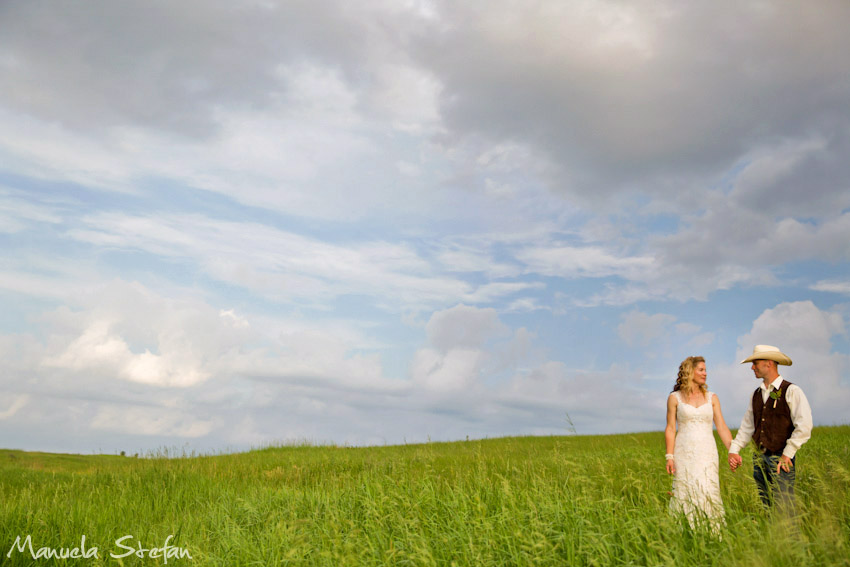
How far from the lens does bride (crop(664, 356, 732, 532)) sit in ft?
29.2

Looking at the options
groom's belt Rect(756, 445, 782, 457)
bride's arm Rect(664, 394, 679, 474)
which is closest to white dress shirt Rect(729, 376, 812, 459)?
groom's belt Rect(756, 445, 782, 457)

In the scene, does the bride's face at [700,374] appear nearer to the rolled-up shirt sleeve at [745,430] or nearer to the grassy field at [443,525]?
the rolled-up shirt sleeve at [745,430]

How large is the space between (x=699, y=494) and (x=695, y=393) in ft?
5.13

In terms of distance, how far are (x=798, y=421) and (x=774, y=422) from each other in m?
0.37

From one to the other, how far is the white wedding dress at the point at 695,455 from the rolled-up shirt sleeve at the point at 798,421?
44.3 inches

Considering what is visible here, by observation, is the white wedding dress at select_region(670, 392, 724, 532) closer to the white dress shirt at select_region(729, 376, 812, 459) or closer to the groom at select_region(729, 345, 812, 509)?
the groom at select_region(729, 345, 812, 509)

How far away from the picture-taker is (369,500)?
396 inches

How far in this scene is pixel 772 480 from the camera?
9.54 meters

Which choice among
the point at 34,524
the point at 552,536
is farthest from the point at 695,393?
the point at 34,524

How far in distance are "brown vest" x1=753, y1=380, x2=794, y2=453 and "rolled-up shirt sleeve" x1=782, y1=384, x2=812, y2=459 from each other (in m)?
0.11

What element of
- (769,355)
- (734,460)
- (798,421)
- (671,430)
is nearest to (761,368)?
(769,355)

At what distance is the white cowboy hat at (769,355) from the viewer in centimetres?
959
